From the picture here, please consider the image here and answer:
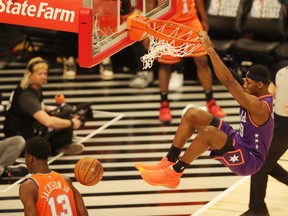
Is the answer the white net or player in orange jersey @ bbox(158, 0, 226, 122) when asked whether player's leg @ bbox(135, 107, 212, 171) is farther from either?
player in orange jersey @ bbox(158, 0, 226, 122)

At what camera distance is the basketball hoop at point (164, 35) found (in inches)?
336

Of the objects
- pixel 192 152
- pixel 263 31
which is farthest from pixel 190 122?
pixel 263 31

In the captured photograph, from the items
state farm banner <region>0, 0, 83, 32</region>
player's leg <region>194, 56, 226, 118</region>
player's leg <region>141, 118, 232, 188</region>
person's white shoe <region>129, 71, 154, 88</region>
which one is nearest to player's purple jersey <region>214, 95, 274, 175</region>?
player's leg <region>141, 118, 232, 188</region>

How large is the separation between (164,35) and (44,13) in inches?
44.6

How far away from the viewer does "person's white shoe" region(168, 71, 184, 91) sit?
1433 centimetres

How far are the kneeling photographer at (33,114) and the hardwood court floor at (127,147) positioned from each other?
1.35 ft

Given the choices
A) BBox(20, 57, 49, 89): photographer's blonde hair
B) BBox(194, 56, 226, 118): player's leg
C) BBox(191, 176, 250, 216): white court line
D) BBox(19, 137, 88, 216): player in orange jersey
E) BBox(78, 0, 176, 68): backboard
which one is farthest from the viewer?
BBox(194, 56, 226, 118): player's leg

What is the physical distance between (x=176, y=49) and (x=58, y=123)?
9.63ft

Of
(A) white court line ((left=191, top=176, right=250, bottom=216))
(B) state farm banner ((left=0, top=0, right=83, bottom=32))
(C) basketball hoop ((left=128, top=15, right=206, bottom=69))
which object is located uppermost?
(B) state farm banner ((left=0, top=0, right=83, bottom=32))

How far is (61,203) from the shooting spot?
7848 mm

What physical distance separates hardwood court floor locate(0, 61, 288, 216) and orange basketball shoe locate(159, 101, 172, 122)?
92mm

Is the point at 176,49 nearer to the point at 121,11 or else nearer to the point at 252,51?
the point at 121,11

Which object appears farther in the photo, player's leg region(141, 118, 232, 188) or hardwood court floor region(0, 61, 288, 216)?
hardwood court floor region(0, 61, 288, 216)

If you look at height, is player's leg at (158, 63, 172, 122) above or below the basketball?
above
